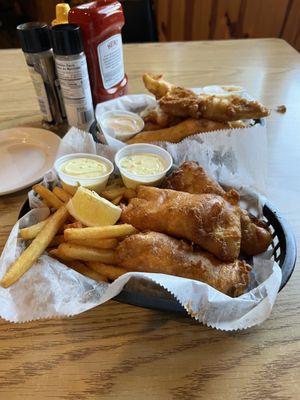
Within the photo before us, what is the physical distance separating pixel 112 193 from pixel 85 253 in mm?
236

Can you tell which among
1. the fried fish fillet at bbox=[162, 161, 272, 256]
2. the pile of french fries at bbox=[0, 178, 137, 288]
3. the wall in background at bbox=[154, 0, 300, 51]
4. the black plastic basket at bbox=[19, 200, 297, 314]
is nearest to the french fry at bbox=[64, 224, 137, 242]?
the pile of french fries at bbox=[0, 178, 137, 288]

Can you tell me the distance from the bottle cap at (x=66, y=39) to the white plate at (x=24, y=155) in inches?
12.9

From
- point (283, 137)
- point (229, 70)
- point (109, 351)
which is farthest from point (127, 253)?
point (229, 70)

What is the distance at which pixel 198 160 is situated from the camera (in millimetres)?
1032

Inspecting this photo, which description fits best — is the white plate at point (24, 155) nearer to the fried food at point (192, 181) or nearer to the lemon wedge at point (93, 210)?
the lemon wedge at point (93, 210)

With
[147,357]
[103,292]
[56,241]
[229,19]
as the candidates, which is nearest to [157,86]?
[56,241]

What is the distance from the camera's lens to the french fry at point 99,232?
730mm

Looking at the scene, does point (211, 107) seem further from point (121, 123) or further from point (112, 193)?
point (112, 193)

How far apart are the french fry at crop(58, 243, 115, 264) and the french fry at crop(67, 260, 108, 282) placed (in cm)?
4

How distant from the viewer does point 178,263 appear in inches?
27.3

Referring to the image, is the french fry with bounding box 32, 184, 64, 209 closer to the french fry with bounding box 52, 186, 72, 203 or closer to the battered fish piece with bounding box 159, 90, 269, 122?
the french fry with bounding box 52, 186, 72, 203

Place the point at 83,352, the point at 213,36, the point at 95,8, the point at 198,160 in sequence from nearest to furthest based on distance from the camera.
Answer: the point at 83,352, the point at 198,160, the point at 95,8, the point at 213,36

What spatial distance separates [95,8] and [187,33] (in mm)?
2410

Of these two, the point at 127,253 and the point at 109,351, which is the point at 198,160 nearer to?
the point at 127,253
